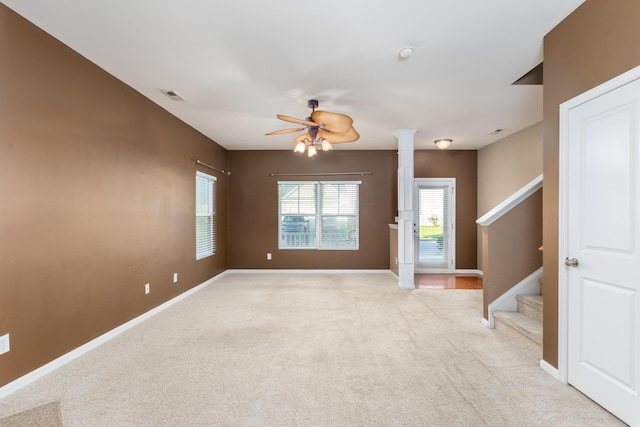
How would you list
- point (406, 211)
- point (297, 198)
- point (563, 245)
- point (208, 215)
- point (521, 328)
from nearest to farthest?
point (563, 245) < point (521, 328) < point (406, 211) < point (208, 215) < point (297, 198)

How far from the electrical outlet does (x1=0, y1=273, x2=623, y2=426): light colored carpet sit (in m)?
0.31

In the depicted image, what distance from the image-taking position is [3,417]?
1.86 m

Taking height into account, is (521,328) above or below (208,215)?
below

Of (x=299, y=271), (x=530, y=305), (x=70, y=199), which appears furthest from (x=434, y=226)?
(x=70, y=199)

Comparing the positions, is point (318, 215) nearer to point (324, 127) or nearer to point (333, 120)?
point (324, 127)

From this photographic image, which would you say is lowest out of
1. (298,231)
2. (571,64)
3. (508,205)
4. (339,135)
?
(298,231)

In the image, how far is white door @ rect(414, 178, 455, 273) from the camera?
6461 millimetres

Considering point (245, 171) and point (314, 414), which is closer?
point (314, 414)

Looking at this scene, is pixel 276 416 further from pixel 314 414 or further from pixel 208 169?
pixel 208 169

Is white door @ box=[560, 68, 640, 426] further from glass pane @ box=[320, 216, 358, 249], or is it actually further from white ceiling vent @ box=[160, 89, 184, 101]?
glass pane @ box=[320, 216, 358, 249]

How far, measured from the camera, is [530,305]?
3062 millimetres

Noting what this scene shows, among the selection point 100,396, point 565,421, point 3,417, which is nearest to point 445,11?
point 565,421

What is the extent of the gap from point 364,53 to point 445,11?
71 centimetres

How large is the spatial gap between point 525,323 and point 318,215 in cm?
420
